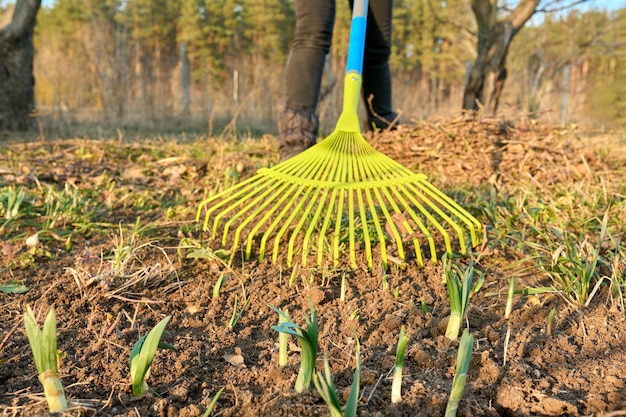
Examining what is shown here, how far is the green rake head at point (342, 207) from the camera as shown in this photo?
4.36 ft

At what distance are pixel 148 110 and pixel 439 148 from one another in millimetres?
6248

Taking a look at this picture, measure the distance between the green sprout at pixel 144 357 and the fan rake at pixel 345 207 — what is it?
51 cm

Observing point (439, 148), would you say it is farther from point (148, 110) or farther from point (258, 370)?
point (148, 110)

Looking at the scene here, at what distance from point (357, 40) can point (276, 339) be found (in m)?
1.37

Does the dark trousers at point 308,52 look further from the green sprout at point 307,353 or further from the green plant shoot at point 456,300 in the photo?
the green sprout at point 307,353

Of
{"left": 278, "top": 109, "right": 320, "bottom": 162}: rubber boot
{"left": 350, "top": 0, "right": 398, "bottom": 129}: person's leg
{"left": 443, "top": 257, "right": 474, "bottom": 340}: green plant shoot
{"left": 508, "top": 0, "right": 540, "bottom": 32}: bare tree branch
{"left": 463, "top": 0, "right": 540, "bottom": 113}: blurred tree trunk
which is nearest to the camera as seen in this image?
{"left": 443, "top": 257, "right": 474, "bottom": 340}: green plant shoot

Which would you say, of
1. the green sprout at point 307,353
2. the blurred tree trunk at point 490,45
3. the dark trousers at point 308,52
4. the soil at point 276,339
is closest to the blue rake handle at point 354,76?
the dark trousers at point 308,52

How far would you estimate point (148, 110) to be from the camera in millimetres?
7617

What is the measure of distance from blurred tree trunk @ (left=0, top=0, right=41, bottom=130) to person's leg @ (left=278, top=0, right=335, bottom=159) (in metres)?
3.35

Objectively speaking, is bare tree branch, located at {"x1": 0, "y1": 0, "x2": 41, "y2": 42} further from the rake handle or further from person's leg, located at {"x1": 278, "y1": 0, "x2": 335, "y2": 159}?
the rake handle

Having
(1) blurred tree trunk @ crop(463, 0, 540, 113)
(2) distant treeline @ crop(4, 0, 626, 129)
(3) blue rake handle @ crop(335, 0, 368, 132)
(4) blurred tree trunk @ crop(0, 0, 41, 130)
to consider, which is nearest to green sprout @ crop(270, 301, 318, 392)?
(3) blue rake handle @ crop(335, 0, 368, 132)

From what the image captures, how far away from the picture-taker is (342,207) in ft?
4.67

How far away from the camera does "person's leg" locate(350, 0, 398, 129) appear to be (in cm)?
271

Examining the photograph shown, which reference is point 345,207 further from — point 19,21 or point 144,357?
point 19,21
